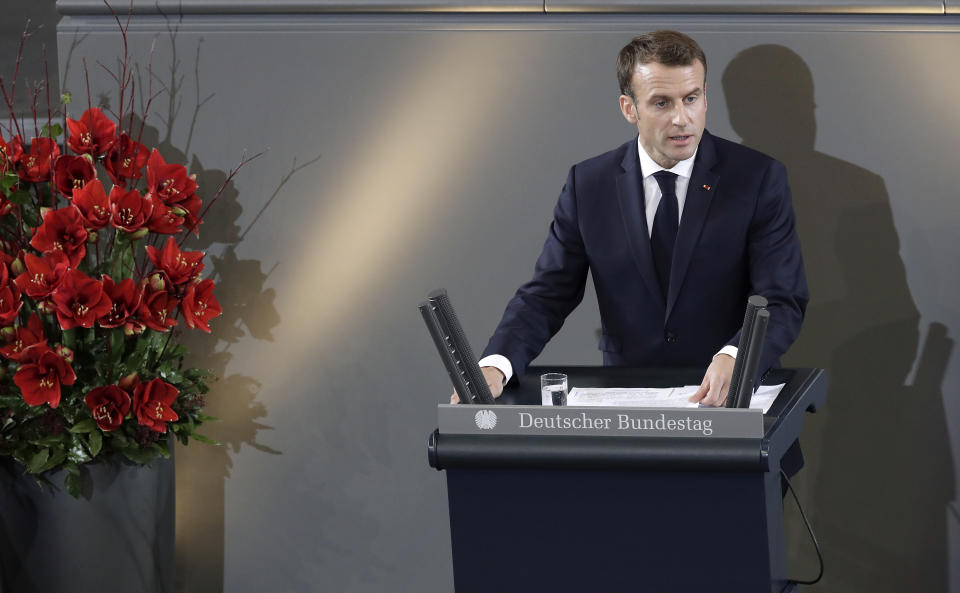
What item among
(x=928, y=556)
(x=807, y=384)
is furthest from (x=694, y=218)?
(x=928, y=556)

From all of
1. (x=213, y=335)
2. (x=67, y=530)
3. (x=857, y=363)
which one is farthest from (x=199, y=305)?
(x=857, y=363)

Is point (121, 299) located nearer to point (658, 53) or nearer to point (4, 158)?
point (4, 158)

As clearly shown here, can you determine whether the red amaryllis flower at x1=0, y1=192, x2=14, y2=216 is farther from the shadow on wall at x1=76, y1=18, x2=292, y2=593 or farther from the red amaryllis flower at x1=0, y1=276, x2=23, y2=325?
the shadow on wall at x1=76, y1=18, x2=292, y2=593

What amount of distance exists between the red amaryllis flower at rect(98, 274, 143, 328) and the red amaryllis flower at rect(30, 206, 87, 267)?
0.10 m

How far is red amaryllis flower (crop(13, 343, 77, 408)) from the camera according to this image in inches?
113

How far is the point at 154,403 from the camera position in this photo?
300cm

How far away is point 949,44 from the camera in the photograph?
3.18 m

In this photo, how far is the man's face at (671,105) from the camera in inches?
97.7

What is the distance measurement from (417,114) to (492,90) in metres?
0.24

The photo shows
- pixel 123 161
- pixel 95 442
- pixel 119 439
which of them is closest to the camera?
pixel 95 442

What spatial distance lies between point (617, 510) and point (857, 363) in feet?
5.62

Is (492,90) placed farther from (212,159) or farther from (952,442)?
(952,442)

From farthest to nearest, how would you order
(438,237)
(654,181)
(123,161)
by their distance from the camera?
(438,237), (123,161), (654,181)

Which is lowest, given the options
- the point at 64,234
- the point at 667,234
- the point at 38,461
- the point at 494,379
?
the point at 38,461
